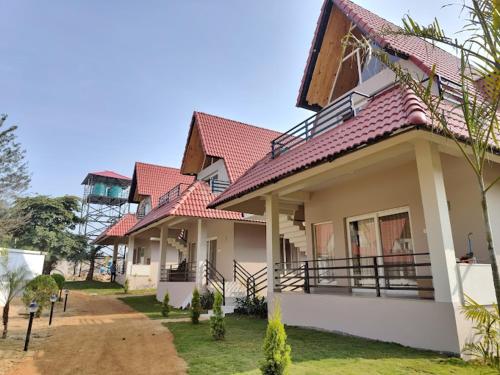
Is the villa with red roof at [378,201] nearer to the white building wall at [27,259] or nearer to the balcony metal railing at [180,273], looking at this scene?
the balcony metal railing at [180,273]

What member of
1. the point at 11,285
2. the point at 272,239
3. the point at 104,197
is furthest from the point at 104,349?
the point at 104,197

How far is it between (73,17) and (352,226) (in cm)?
1092

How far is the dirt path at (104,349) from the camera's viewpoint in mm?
5348

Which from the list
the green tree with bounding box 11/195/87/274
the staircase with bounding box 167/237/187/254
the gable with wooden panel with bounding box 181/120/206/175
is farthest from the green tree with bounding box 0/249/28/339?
the green tree with bounding box 11/195/87/274

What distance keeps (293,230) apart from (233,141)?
7.96 meters

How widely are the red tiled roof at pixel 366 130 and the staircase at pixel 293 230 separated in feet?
11.6

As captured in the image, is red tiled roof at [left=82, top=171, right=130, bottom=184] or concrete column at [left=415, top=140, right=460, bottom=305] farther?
red tiled roof at [left=82, top=171, right=130, bottom=184]

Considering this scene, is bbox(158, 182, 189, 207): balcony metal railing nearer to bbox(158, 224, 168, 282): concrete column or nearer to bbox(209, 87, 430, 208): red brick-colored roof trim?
bbox(158, 224, 168, 282): concrete column

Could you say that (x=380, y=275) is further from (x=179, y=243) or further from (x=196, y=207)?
(x=179, y=243)

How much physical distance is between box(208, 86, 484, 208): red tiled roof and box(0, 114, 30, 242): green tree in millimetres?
18515

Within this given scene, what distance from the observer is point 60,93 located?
44.9ft

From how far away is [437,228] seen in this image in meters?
5.40

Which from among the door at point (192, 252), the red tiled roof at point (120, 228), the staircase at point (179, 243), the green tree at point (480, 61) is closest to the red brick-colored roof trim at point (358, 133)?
the green tree at point (480, 61)

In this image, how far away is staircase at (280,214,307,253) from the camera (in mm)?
12273
